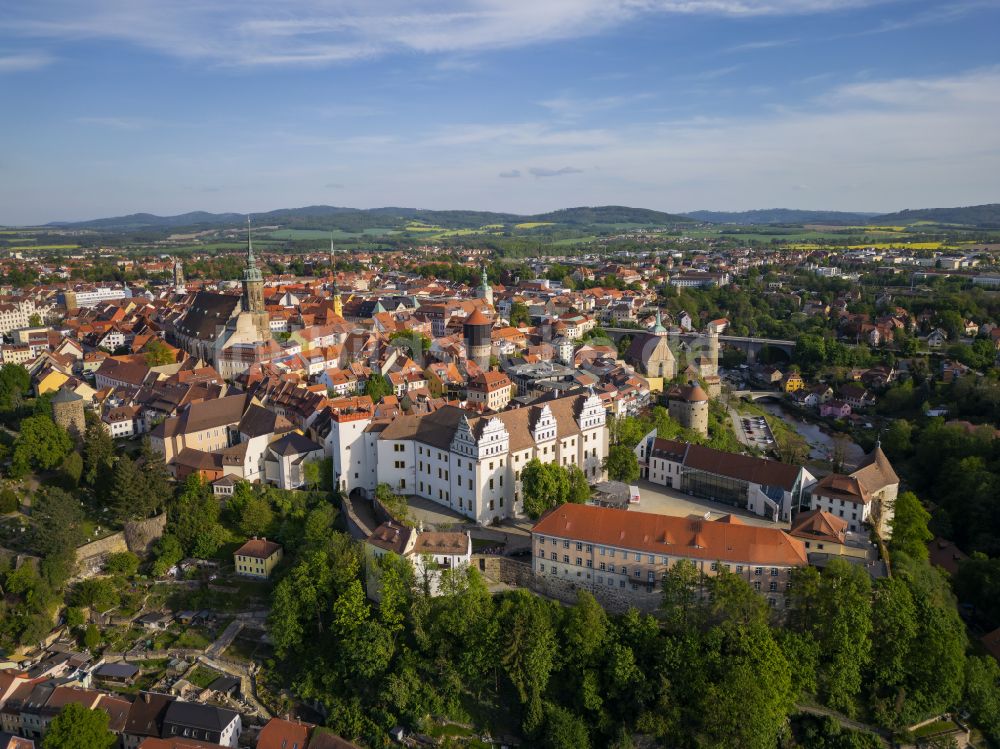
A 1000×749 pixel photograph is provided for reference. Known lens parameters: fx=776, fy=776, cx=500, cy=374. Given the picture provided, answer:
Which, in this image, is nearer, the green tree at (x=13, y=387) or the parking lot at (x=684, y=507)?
the parking lot at (x=684, y=507)

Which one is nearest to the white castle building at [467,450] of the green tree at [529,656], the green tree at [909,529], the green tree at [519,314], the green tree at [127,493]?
the green tree at [529,656]

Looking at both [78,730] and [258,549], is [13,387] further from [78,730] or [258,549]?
[78,730]

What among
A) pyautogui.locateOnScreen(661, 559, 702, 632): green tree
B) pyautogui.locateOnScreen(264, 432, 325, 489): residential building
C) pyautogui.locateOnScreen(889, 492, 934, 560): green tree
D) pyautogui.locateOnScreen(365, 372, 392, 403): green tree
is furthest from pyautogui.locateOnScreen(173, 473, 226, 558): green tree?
pyautogui.locateOnScreen(889, 492, 934, 560): green tree

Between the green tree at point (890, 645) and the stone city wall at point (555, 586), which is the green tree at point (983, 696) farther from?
the stone city wall at point (555, 586)

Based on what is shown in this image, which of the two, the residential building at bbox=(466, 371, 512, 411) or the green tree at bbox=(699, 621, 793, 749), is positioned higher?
the residential building at bbox=(466, 371, 512, 411)

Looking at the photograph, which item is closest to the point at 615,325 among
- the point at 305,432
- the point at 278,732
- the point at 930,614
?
the point at 305,432

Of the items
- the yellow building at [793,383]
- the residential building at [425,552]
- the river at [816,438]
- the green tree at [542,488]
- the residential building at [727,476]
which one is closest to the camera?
the residential building at [425,552]

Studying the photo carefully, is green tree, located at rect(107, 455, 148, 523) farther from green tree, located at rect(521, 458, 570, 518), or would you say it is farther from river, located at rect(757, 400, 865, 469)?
river, located at rect(757, 400, 865, 469)
